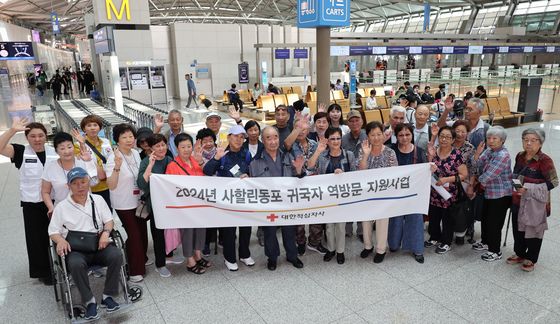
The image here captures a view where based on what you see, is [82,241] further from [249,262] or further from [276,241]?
[276,241]

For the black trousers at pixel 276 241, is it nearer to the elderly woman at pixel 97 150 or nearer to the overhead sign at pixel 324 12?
the elderly woman at pixel 97 150

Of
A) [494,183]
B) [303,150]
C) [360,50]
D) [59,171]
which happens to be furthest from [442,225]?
[360,50]

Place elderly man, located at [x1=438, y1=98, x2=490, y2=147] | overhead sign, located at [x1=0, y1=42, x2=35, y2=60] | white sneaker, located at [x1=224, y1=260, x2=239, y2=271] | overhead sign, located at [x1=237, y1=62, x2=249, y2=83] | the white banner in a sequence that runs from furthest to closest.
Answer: overhead sign, located at [x1=0, y1=42, x2=35, y2=60], overhead sign, located at [x1=237, y1=62, x2=249, y2=83], elderly man, located at [x1=438, y1=98, x2=490, y2=147], white sneaker, located at [x1=224, y1=260, x2=239, y2=271], the white banner

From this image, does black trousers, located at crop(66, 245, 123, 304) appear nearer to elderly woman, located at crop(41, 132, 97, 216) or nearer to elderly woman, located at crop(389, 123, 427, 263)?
elderly woman, located at crop(41, 132, 97, 216)

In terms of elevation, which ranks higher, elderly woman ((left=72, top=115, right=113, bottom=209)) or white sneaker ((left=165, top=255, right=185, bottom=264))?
elderly woman ((left=72, top=115, right=113, bottom=209))

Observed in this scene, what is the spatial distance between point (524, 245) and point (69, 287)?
4.63 metres

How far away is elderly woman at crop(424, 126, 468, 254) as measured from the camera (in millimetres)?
4309

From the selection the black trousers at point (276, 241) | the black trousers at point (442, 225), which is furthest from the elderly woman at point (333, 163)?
the black trousers at point (442, 225)

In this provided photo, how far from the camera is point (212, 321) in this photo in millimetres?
3457

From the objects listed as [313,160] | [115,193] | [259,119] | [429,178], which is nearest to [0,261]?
[115,193]

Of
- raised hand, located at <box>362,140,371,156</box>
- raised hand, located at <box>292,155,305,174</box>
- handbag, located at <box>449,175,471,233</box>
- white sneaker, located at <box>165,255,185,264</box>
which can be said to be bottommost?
white sneaker, located at <box>165,255,185,264</box>

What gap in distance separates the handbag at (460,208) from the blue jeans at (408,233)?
0.40 metres

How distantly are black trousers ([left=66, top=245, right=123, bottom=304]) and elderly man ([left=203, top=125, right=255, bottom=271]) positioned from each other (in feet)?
3.93

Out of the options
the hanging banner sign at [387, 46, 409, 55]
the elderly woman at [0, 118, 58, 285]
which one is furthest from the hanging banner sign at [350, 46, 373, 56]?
the elderly woman at [0, 118, 58, 285]
